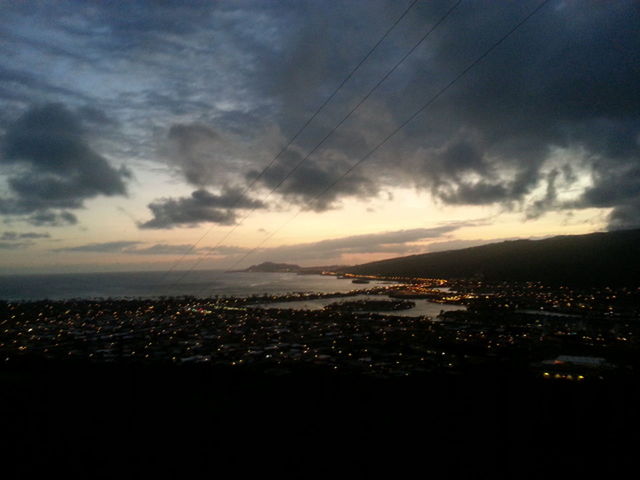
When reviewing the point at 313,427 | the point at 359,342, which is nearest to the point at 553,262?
the point at 359,342

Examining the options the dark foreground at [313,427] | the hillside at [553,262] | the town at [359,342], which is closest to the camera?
the dark foreground at [313,427]

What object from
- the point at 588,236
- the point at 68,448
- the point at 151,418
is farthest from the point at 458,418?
the point at 588,236

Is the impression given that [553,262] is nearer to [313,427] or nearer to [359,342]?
[359,342]

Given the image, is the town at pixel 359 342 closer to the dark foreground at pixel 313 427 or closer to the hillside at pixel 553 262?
the dark foreground at pixel 313 427

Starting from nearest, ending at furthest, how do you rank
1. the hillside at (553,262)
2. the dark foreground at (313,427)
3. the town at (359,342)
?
1. the dark foreground at (313,427)
2. the town at (359,342)
3. the hillside at (553,262)

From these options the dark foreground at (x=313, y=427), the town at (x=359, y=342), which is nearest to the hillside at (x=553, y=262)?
the town at (x=359, y=342)

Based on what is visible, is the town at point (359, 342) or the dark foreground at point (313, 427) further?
the town at point (359, 342)

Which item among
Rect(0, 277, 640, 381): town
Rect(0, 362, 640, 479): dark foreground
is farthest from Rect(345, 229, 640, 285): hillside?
Rect(0, 362, 640, 479): dark foreground
